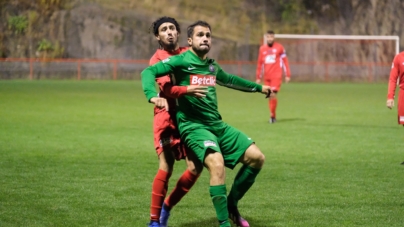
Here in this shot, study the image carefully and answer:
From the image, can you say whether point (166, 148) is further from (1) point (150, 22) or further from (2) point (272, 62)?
(1) point (150, 22)

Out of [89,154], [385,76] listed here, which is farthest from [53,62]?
[89,154]

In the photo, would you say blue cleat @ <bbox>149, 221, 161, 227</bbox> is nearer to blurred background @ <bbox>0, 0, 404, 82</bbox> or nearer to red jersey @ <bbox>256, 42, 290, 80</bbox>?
red jersey @ <bbox>256, 42, 290, 80</bbox>

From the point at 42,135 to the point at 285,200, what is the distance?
262 inches

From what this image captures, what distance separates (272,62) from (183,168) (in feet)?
26.2

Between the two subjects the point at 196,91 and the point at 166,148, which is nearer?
the point at 196,91

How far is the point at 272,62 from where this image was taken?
16.5m

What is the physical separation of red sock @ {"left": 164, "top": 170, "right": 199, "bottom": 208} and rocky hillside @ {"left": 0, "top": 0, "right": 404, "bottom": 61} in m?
33.7

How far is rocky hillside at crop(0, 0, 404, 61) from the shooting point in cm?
4134

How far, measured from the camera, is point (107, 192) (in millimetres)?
7262

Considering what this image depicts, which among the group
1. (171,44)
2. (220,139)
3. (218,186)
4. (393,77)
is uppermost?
(171,44)

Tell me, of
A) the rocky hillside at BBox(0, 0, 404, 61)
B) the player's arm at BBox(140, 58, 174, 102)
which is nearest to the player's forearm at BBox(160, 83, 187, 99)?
the player's arm at BBox(140, 58, 174, 102)

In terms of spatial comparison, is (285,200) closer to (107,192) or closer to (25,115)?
(107,192)

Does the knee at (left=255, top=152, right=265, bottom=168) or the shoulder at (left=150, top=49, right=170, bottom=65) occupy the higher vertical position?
the shoulder at (left=150, top=49, right=170, bottom=65)

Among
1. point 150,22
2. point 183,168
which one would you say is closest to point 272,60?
point 183,168
